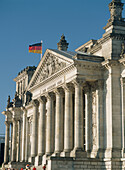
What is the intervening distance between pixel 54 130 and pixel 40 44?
19.2 meters

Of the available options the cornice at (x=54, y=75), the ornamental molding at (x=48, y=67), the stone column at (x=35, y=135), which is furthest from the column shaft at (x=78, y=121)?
the stone column at (x=35, y=135)

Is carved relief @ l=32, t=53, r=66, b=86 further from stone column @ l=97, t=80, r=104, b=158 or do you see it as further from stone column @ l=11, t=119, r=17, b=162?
A: stone column @ l=11, t=119, r=17, b=162

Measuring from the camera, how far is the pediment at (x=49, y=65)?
5217cm

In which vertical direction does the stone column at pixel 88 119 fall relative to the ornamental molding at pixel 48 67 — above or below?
below

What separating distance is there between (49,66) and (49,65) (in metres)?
0.15

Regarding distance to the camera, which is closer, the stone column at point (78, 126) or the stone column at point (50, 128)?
the stone column at point (78, 126)

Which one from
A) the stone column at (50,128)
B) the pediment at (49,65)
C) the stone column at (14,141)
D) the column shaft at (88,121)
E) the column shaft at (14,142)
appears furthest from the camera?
the column shaft at (14,142)

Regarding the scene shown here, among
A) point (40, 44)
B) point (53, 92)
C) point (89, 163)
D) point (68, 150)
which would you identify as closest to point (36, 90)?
point (53, 92)

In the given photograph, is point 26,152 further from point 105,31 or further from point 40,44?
point 105,31

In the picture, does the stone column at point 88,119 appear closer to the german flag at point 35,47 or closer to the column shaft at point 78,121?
the column shaft at point 78,121

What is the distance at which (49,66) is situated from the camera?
5762 centimetres

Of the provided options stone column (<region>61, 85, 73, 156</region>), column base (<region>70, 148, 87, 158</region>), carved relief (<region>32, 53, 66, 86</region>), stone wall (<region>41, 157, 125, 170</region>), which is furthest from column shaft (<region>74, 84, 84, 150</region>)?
carved relief (<region>32, 53, 66, 86</region>)

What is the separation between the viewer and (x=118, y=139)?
150 ft

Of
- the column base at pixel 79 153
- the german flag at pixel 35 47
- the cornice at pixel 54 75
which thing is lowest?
the column base at pixel 79 153
